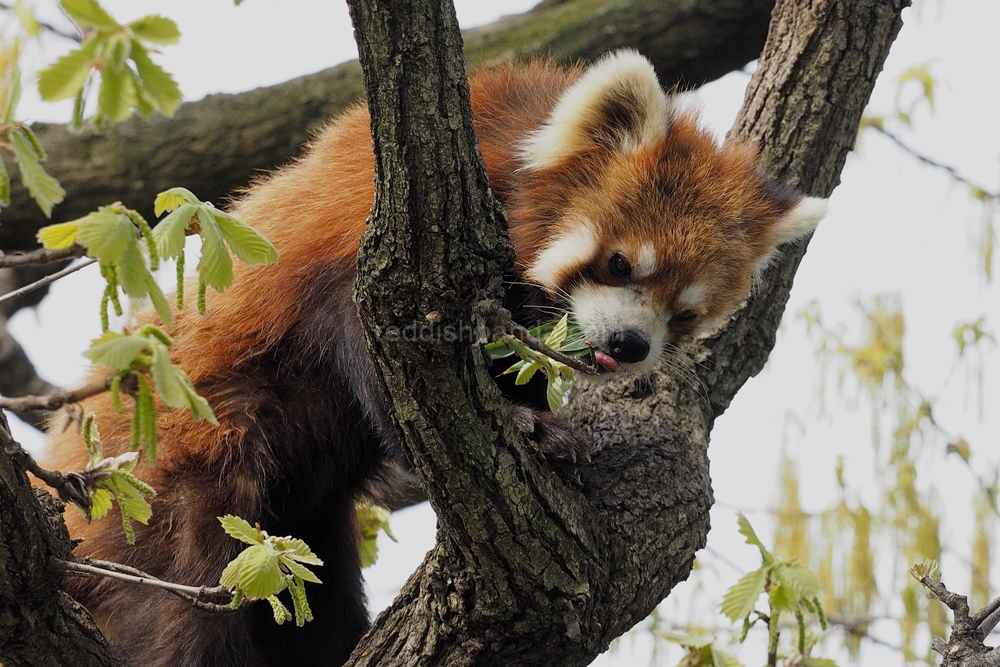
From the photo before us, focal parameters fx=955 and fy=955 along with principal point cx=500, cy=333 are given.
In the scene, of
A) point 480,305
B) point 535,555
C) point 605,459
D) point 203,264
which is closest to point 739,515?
point 535,555

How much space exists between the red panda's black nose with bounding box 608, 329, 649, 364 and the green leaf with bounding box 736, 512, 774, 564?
991 mm

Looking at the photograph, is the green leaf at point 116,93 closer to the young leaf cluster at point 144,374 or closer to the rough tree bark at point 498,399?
the young leaf cluster at point 144,374

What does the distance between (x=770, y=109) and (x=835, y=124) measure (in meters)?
0.32

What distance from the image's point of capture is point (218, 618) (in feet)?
11.7

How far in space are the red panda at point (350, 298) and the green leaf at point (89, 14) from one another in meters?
2.18

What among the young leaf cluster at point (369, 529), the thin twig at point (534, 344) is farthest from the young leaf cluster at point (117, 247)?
the young leaf cluster at point (369, 529)

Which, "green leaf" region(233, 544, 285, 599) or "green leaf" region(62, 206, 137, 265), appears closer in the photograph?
"green leaf" region(62, 206, 137, 265)

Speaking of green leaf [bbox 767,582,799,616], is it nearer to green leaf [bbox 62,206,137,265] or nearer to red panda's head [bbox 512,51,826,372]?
red panda's head [bbox 512,51,826,372]

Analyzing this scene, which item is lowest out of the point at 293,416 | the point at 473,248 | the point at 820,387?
the point at 820,387

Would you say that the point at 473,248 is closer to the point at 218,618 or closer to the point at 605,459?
the point at 605,459

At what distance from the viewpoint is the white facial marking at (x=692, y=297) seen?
13.1 feet

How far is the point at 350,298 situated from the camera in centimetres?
376

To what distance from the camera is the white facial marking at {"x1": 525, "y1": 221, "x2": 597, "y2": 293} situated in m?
3.90

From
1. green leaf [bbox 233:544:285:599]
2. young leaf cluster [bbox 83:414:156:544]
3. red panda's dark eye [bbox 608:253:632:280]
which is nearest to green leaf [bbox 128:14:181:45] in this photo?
young leaf cluster [bbox 83:414:156:544]
